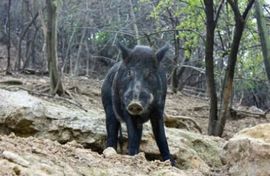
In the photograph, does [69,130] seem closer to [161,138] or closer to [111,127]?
[111,127]

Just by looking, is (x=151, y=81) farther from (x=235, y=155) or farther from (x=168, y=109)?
(x=168, y=109)

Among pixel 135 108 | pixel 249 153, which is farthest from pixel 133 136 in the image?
pixel 249 153

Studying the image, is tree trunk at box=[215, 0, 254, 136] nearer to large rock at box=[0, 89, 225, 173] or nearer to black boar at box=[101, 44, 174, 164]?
large rock at box=[0, 89, 225, 173]

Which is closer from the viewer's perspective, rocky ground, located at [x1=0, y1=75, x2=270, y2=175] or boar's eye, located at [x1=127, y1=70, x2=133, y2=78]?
rocky ground, located at [x1=0, y1=75, x2=270, y2=175]

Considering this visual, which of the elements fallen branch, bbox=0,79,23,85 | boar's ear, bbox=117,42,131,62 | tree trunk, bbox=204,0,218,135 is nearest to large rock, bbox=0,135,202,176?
boar's ear, bbox=117,42,131,62

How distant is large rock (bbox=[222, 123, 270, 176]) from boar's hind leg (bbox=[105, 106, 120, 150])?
2.02 metres

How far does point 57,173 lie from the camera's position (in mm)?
3381

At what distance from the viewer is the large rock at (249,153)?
470cm

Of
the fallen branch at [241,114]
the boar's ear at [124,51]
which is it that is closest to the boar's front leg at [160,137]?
the boar's ear at [124,51]

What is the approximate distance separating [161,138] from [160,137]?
0.07ft

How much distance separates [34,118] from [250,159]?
322cm

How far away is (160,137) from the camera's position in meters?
6.65

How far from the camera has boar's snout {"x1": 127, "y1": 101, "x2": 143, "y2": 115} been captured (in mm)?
5992

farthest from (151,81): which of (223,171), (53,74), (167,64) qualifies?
(167,64)
